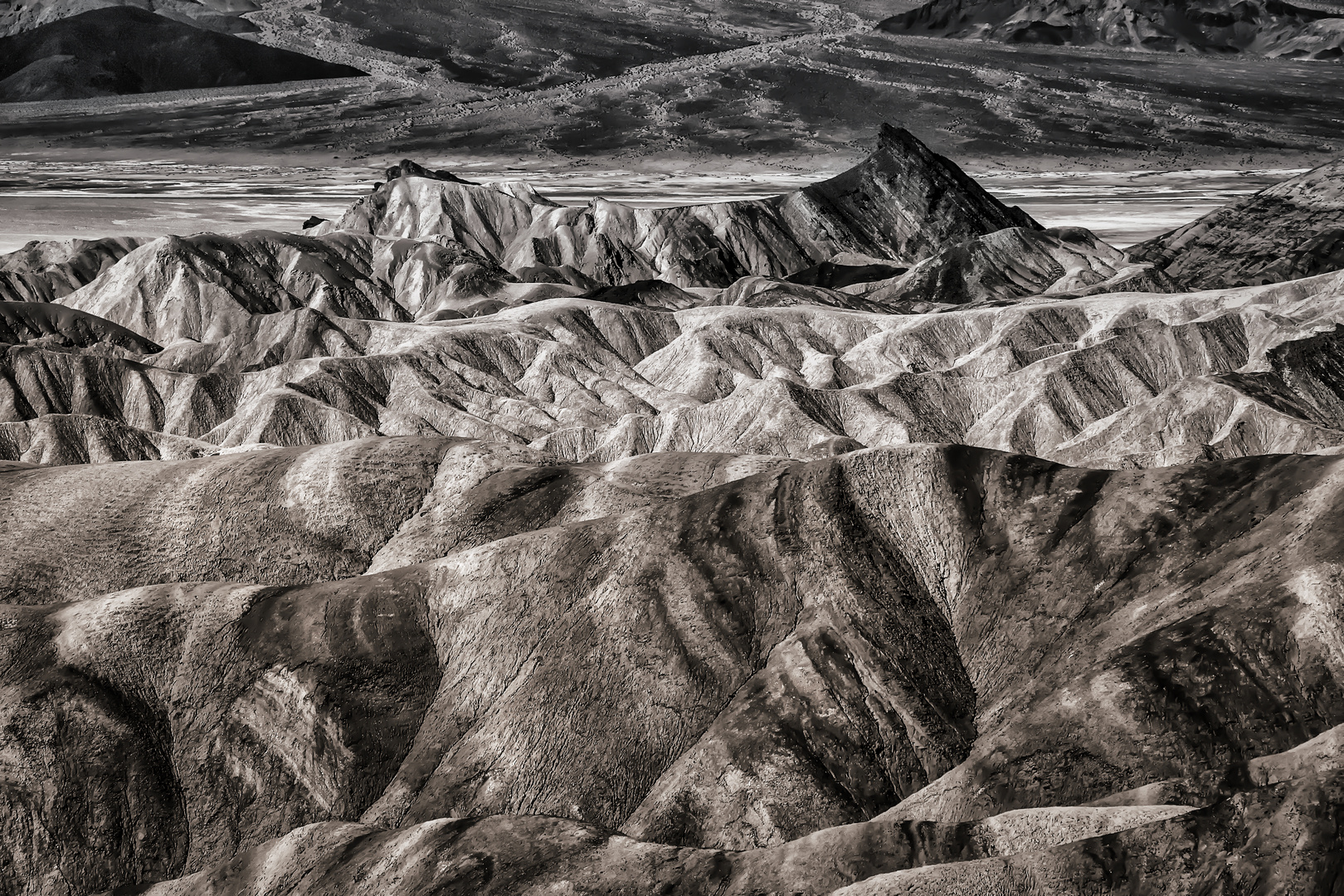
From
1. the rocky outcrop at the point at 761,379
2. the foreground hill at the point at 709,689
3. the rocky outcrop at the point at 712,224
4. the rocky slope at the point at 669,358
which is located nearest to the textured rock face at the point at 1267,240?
the rocky slope at the point at 669,358

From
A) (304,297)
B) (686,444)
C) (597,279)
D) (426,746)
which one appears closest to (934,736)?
(426,746)

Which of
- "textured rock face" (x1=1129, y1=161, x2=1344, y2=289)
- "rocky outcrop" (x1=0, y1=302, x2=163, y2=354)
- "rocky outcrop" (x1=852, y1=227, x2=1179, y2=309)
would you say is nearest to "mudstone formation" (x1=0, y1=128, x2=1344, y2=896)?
"rocky outcrop" (x1=0, y1=302, x2=163, y2=354)

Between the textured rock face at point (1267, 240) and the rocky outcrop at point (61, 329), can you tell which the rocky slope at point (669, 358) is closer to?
the rocky outcrop at point (61, 329)

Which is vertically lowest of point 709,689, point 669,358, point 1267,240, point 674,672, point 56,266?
point 669,358

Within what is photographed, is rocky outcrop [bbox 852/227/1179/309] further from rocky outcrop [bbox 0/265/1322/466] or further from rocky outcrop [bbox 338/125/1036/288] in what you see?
rocky outcrop [bbox 0/265/1322/466]

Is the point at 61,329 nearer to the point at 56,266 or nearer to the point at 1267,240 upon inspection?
the point at 56,266

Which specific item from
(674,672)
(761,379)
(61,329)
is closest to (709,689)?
(674,672)
